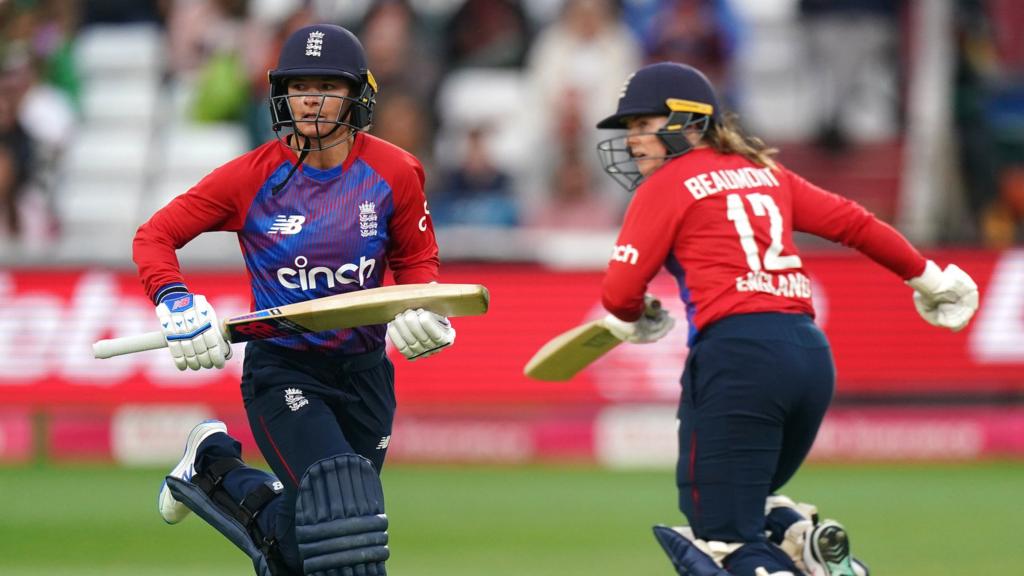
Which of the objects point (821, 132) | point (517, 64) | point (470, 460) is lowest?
point (470, 460)

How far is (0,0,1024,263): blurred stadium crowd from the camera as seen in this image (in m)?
11.4

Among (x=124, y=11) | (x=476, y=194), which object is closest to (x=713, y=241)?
(x=476, y=194)

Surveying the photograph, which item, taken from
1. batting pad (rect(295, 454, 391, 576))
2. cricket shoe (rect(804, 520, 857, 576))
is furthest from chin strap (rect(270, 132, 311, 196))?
cricket shoe (rect(804, 520, 857, 576))

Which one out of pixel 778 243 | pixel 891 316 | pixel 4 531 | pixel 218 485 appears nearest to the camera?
pixel 778 243

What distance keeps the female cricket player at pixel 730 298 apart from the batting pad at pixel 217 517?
1.15m

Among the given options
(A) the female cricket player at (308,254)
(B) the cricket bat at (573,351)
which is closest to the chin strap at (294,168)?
(A) the female cricket player at (308,254)

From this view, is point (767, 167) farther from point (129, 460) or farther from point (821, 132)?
point (821, 132)

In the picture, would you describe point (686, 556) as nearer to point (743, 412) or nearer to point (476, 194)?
point (743, 412)

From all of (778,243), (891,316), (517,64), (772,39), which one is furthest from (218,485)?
(772,39)

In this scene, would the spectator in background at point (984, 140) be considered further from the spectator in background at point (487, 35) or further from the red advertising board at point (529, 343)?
the spectator in background at point (487, 35)

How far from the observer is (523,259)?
396 inches

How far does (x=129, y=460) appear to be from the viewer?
10.1 metres

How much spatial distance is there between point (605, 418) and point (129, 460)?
2.92m

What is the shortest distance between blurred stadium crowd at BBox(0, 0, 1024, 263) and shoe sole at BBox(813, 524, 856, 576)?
620 cm
